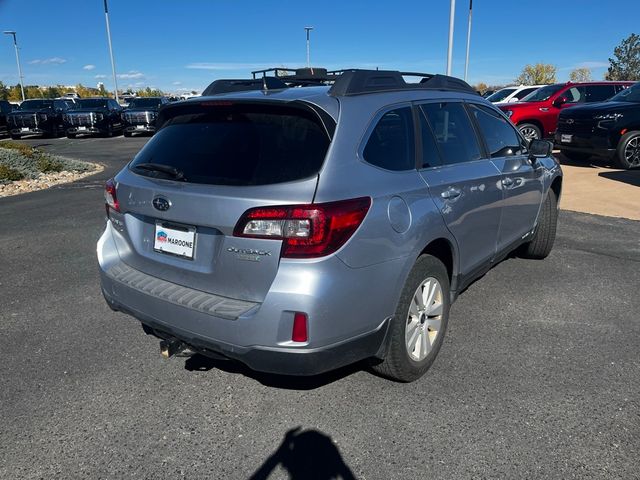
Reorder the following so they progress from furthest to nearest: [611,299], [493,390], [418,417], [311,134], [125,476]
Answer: [611,299] → [493,390] → [418,417] → [311,134] → [125,476]

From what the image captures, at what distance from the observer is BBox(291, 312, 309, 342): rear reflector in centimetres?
234

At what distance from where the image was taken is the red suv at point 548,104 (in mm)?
13992

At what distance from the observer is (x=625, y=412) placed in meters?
2.80

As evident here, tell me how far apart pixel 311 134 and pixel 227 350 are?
1138 millimetres

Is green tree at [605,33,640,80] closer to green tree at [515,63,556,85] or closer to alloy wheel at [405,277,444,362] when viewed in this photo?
green tree at [515,63,556,85]

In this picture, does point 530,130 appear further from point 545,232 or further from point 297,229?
point 297,229

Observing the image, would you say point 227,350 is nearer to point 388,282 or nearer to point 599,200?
point 388,282

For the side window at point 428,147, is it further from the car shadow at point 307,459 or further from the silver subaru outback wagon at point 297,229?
the car shadow at point 307,459

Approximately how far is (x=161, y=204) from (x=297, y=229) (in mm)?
828

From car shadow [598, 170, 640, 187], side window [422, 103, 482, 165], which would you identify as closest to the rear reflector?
side window [422, 103, 482, 165]

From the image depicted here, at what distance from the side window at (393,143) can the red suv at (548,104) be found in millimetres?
11719

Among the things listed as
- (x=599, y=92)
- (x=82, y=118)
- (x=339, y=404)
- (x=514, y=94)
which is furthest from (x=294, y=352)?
(x=82, y=118)

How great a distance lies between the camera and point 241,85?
3.54 m

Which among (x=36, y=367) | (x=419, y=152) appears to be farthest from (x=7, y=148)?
(x=419, y=152)
